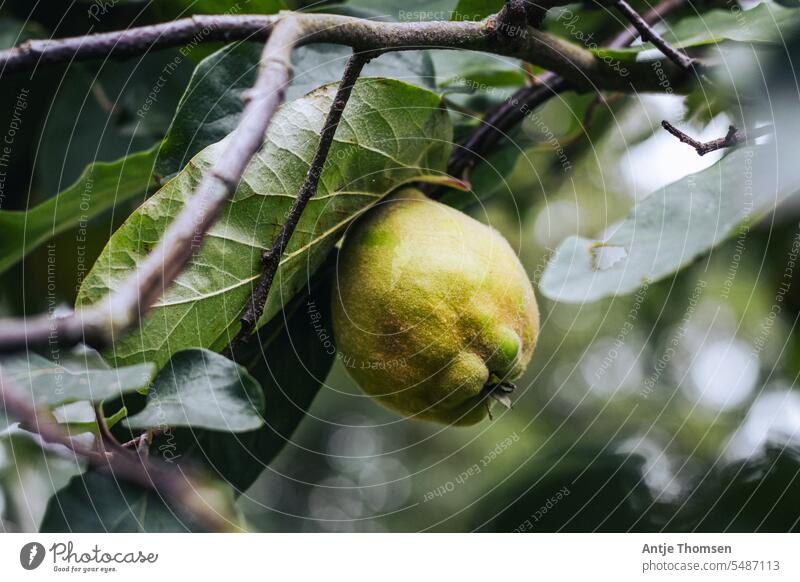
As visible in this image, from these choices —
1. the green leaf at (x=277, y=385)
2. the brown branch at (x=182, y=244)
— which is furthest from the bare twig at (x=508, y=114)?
the brown branch at (x=182, y=244)

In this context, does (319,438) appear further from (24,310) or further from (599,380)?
(24,310)

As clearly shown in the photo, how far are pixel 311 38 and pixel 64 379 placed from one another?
0.27 m

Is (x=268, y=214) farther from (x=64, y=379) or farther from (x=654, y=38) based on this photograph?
(x=654, y=38)

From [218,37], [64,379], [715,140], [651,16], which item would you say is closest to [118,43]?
[218,37]

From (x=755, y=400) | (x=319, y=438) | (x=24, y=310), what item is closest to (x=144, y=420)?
(x=24, y=310)

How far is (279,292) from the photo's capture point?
1.85 ft

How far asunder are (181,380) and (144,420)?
1.8 inches

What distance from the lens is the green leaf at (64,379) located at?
0.47 meters

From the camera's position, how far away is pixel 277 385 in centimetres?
66

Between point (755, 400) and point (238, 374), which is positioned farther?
point (755, 400)

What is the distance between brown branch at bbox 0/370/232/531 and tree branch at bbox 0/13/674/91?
0.70 ft

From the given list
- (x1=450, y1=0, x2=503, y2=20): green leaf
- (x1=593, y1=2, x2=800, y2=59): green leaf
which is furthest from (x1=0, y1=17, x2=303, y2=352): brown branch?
(x1=593, y1=2, x2=800, y2=59): green leaf

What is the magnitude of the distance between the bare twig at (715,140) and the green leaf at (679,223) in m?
0.02

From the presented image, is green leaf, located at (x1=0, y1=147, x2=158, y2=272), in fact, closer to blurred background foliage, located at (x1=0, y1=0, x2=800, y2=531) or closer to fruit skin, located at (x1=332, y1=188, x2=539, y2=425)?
blurred background foliage, located at (x1=0, y1=0, x2=800, y2=531)
